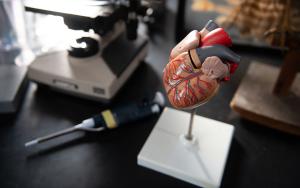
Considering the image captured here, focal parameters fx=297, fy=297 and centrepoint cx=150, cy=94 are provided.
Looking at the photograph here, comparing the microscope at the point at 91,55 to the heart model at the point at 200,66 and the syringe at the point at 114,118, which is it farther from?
the heart model at the point at 200,66

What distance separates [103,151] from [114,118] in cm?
8

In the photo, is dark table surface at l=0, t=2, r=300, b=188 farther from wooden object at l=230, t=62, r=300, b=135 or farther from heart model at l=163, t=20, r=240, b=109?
heart model at l=163, t=20, r=240, b=109

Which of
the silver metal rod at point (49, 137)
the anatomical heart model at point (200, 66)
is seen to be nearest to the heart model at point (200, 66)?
the anatomical heart model at point (200, 66)

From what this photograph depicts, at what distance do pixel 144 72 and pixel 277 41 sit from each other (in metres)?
0.36

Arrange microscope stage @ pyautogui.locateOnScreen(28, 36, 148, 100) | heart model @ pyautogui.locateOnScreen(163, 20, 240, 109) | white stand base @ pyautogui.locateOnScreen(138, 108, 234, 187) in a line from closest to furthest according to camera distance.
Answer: heart model @ pyautogui.locateOnScreen(163, 20, 240, 109), white stand base @ pyautogui.locateOnScreen(138, 108, 234, 187), microscope stage @ pyautogui.locateOnScreen(28, 36, 148, 100)

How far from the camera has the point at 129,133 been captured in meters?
0.66

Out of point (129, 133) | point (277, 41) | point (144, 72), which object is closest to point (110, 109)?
point (129, 133)

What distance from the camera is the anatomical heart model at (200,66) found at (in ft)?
1.36

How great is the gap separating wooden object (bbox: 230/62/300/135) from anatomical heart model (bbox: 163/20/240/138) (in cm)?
28

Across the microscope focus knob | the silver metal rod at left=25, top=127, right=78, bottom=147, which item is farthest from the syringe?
the microscope focus knob

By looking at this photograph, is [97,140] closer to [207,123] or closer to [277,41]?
[207,123]

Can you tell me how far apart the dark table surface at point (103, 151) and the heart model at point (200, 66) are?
8.3 inches

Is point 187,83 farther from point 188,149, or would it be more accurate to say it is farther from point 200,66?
point 188,149

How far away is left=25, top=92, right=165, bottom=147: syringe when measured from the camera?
2.07ft
